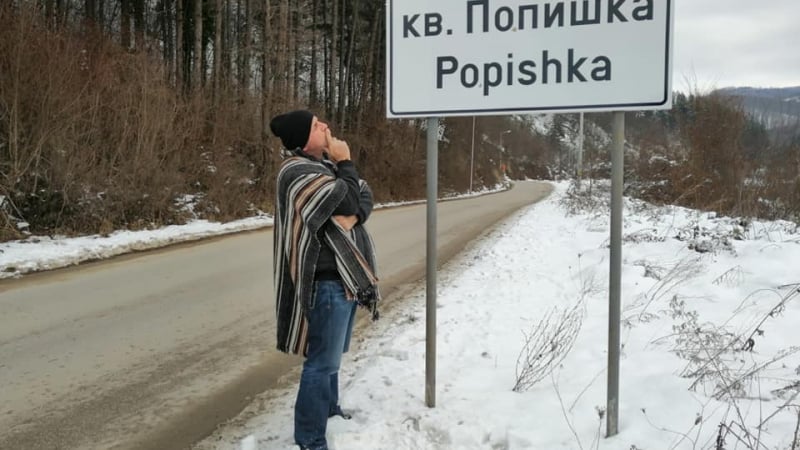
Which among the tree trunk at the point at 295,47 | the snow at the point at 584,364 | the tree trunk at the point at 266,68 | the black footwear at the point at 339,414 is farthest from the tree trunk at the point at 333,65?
the black footwear at the point at 339,414

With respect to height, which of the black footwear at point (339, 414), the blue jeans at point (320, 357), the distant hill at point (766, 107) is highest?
the distant hill at point (766, 107)

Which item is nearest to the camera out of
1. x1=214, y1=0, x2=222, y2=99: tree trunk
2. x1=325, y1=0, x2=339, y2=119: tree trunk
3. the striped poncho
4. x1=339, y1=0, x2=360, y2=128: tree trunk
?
the striped poncho

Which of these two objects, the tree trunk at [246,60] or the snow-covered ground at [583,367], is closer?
the snow-covered ground at [583,367]

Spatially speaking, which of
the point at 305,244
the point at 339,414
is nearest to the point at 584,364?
the point at 339,414

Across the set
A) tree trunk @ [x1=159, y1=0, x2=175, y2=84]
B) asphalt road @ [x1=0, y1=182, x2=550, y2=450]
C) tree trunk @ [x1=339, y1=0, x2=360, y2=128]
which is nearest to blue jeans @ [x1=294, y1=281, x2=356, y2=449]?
asphalt road @ [x1=0, y1=182, x2=550, y2=450]

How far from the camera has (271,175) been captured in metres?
19.0

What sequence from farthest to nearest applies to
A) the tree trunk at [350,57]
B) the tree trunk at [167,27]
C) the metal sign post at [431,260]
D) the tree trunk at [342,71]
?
the tree trunk at [350,57], the tree trunk at [342,71], the tree trunk at [167,27], the metal sign post at [431,260]

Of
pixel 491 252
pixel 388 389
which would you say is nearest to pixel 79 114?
pixel 491 252

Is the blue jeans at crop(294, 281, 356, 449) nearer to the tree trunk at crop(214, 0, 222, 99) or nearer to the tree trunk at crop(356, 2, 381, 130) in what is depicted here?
the tree trunk at crop(214, 0, 222, 99)

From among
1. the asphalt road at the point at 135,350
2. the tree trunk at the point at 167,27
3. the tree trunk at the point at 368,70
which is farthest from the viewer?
the tree trunk at the point at 368,70

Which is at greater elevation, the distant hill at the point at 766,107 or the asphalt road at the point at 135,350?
the distant hill at the point at 766,107

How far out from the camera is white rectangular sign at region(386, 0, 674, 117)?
8.96 ft

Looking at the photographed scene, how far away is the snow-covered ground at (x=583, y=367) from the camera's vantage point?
9.60 ft

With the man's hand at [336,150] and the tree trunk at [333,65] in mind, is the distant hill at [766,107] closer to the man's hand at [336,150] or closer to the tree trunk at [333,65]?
the tree trunk at [333,65]
